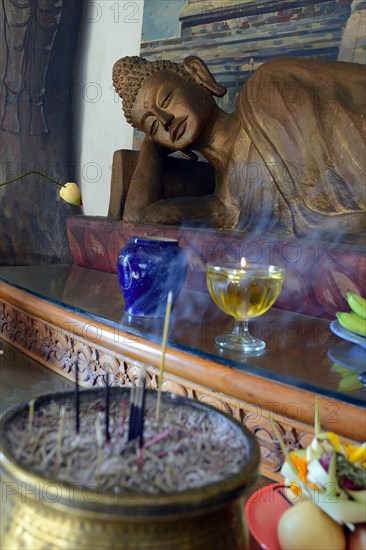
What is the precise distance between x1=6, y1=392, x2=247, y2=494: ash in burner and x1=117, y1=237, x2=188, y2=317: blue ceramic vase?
707 mm

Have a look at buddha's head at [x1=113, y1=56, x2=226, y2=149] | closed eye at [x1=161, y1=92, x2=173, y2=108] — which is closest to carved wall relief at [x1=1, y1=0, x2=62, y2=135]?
buddha's head at [x1=113, y1=56, x2=226, y2=149]

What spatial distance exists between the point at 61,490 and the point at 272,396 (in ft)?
1.68

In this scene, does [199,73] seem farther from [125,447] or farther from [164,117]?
[125,447]

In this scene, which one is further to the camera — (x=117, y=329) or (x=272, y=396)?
(x=117, y=329)

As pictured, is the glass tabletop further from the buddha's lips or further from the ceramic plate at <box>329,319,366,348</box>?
the buddha's lips

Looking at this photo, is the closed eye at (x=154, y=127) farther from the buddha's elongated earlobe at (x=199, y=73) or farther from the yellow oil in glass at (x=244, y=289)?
the yellow oil in glass at (x=244, y=289)

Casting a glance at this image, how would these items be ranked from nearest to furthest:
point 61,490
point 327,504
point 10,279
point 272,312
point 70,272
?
1. point 61,490
2. point 327,504
3. point 272,312
4. point 10,279
5. point 70,272

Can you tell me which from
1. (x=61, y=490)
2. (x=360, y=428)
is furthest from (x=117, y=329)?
(x=61, y=490)

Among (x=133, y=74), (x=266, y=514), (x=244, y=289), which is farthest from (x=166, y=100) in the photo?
(x=266, y=514)

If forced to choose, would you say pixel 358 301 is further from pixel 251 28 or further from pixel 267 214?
pixel 251 28

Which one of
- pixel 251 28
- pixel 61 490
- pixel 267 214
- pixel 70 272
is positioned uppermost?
pixel 251 28

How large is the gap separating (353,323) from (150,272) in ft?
1.47

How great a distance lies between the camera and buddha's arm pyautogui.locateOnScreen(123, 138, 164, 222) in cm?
191

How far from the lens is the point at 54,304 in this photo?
1393mm
